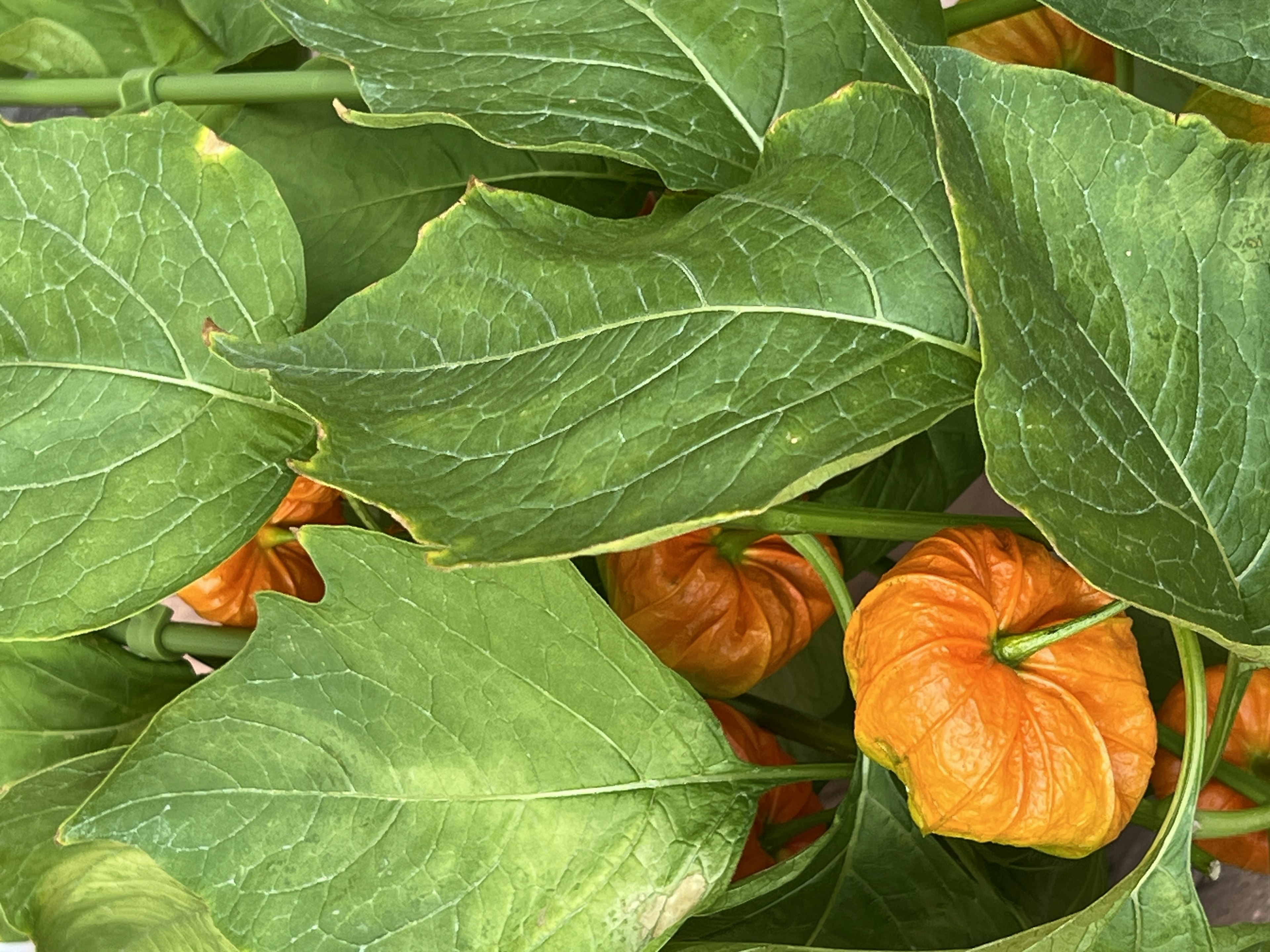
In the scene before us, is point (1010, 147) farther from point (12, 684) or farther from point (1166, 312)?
point (12, 684)

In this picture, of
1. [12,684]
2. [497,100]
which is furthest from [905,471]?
[12,684]

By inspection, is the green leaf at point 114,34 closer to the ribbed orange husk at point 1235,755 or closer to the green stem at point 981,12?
the green stem at point 981,12

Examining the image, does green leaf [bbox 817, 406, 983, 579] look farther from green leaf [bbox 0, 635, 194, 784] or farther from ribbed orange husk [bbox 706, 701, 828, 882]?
green leaf [bbox 0, 635, 194, 784]

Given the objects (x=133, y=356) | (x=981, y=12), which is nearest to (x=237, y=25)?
(x=133, y=356)

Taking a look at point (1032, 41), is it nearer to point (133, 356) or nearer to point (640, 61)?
point (640, 61)

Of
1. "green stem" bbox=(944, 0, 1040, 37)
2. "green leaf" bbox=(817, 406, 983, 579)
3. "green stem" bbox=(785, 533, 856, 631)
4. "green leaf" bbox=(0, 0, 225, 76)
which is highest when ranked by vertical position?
"green stem" bbox=(944, 0, 1040, 37)

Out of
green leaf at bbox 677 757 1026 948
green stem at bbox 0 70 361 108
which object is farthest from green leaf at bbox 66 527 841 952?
green stem at bbox 0 70 361 108

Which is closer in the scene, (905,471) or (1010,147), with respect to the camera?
(1010,147)
